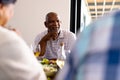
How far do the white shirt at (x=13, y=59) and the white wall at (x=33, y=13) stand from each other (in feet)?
11.9

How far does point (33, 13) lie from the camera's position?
4.64 metres

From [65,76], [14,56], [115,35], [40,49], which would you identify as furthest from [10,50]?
[40,49]

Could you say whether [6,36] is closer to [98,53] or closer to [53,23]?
[98,53]

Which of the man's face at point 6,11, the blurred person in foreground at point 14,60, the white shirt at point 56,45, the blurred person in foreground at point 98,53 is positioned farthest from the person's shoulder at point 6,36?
the white shirt at point 56,45

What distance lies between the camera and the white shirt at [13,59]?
3.13ft

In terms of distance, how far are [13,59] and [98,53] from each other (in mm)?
430

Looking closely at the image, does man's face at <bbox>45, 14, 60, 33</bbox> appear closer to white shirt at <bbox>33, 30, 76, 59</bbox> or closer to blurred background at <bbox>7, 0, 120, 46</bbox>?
white shirt at <bbox>33, 30, 76, 59</bbox>

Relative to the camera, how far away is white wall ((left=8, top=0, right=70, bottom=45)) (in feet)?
15.1

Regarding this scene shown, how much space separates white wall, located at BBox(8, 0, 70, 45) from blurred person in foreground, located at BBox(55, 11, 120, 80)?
3.97m

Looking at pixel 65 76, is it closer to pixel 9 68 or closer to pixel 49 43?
pixel 9 68

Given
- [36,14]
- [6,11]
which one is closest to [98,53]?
[6,11]

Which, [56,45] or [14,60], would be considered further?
[56,45]

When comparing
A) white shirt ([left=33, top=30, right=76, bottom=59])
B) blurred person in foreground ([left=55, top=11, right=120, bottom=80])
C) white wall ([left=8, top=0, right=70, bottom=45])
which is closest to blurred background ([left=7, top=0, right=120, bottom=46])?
white wall ([left=8, top=0, right=70, bottom=45])

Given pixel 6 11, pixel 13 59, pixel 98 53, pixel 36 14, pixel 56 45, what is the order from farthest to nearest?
pixel 36 14 < pixel 56 45 < pixel 6 11 < pixel 13 59 < pixel 98 53
